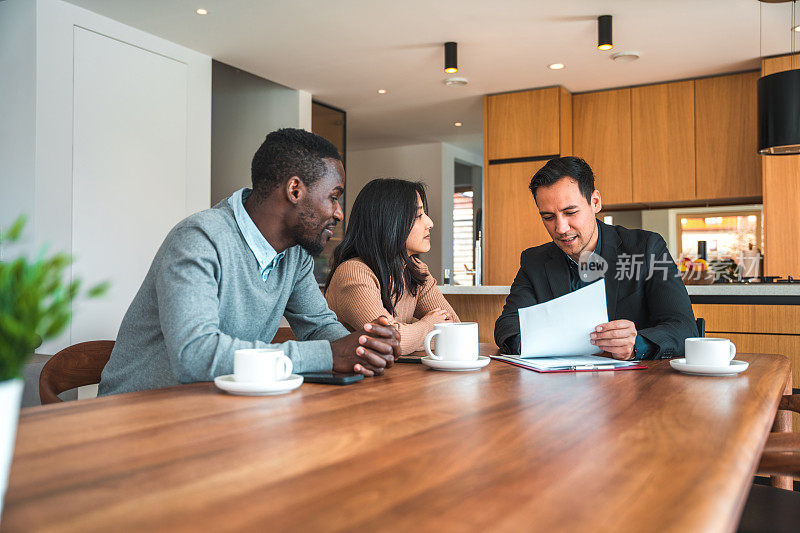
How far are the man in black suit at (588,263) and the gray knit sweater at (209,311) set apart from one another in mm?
567

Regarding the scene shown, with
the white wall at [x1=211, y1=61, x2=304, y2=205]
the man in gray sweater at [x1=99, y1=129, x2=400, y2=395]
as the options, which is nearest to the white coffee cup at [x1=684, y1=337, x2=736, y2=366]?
the man in gray sweater at [x1=99, y1=129, x2=400, y2=395]

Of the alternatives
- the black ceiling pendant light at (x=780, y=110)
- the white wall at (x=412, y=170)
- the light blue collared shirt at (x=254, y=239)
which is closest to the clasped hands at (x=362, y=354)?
the light blue collared shirt at (x=254, y=239)

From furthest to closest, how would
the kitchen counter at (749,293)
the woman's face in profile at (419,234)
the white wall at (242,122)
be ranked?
1. the white wall at (242,122)
2. the kitchen counter at (749,293)
3. the woman's face in profile at (419,234)

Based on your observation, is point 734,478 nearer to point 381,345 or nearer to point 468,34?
point 381,345

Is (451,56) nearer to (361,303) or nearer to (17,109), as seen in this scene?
(17,109)

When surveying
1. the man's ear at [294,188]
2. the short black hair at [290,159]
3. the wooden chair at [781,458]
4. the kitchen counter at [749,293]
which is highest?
the short black hair at [290,159]

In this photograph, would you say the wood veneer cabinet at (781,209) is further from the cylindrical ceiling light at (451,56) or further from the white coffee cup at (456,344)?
the white coffee cup at (456,344)

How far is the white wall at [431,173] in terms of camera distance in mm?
8008

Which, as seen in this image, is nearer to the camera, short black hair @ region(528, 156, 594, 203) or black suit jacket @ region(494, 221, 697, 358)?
black suit jacket @ region(494, 221, 697, 358)

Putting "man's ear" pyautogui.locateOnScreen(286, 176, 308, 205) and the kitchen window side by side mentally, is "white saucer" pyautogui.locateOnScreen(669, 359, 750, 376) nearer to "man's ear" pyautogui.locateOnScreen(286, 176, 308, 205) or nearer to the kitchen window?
"man's ear" pyautogui.locateOnScreen(286, 176, 308, 205)

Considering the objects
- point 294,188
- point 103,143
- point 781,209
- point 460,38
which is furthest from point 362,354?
point 781,209

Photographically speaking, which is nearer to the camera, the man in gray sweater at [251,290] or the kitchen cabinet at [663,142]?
the man in gray sweater at [251,290]

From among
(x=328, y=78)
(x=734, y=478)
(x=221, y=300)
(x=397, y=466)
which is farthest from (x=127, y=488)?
(x=328, y=78)

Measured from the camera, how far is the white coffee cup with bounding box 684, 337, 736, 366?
1.28 m
